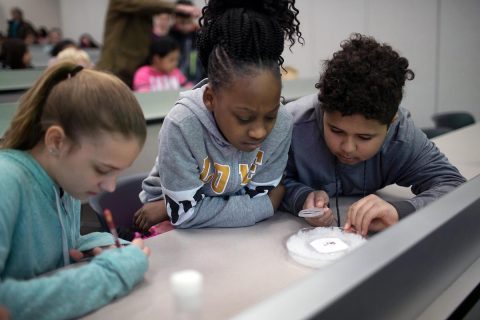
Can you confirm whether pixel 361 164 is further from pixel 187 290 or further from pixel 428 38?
pixel 428 38

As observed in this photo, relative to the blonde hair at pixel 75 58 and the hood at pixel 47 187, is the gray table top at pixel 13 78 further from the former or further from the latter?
the hood at pixel 47 187

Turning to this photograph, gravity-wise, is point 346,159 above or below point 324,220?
above

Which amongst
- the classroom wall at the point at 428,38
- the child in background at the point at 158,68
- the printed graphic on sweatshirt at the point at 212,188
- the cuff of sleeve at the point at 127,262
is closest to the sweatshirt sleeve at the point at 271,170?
the printed graphic on sweatshirt at the point at 212,188

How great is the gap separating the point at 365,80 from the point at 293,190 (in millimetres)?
357

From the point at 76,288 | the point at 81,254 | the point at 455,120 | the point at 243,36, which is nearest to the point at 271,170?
the point at 243,36

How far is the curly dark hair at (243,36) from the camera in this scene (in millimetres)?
954

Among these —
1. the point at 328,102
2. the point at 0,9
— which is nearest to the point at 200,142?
the point at 328,102

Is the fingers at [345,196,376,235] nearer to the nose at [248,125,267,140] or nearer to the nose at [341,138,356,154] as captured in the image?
the nose at [341,138,356,154]

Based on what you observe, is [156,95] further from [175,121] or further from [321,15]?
[321,15]

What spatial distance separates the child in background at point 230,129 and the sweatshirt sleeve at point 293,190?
0.03 m

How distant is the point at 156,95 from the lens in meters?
2.85

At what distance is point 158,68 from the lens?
3.21 metres

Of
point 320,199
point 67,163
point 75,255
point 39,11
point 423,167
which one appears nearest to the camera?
point 67,163

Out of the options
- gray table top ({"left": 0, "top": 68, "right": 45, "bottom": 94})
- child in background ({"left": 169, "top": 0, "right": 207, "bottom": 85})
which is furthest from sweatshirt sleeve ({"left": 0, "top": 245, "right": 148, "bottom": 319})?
gray table top ({"left": 0, "top": 68, "right": 45, "bottom": 94})
